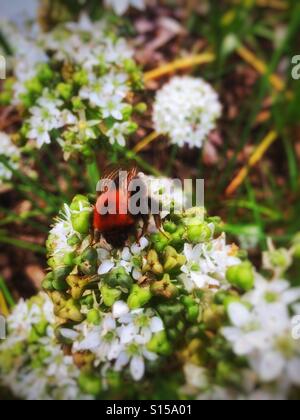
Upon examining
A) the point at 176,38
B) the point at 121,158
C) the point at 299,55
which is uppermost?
the point at 176,38

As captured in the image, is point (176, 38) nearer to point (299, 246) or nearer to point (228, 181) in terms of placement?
point (228, 181)

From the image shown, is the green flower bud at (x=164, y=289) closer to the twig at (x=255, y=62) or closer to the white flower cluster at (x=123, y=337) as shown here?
the white flower cluster at (x=123, y=337)

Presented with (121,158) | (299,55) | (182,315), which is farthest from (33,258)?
(299,55)

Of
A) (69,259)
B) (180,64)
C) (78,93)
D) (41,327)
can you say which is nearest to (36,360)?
(41,327)

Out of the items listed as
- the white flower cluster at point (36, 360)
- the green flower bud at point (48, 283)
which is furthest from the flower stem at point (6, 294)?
the green flower bud at point (48, 283)

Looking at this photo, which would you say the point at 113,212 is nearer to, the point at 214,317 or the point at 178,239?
the point at 178,239

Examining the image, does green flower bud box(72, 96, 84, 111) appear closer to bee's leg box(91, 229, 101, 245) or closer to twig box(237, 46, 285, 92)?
bee's leg box(91, 229, 101, 245)

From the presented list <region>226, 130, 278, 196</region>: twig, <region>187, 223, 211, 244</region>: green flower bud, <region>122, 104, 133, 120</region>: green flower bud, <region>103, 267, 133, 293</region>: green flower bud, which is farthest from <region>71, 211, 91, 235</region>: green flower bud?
<region>226, 130, 278, 196</region>: twig
